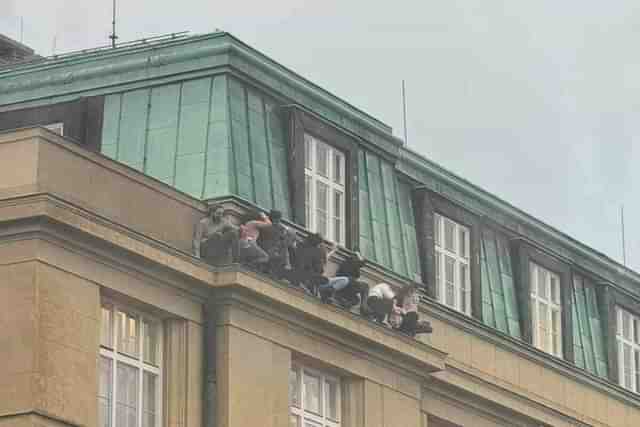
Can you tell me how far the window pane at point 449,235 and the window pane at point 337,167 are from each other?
4720mm

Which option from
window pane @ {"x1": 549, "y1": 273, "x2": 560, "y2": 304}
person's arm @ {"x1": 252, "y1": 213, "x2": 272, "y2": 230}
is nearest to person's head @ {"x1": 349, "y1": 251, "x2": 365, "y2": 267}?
person's arm @ {"x1": 252, "y1": 213, "x2": 272, "y2": 230}

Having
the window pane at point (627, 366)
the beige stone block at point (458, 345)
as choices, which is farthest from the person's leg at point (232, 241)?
the window pane at point (627, 366)

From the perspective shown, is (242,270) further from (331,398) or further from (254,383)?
(331,398)

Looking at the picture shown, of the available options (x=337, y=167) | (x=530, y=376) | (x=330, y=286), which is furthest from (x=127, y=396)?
(x=530, y=376)

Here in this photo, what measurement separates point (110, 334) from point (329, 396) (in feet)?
21.4

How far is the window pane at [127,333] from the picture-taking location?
43909 mm

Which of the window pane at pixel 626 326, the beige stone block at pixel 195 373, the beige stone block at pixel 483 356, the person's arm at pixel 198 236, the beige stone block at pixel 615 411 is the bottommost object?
the beige stone block at pixel 195 373

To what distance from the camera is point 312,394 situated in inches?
1896

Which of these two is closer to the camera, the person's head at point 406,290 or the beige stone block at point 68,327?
the beige stone block at point 68,327

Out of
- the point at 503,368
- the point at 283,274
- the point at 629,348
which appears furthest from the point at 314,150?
the point at 629,348

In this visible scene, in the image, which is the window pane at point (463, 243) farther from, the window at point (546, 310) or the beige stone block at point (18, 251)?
the beige stone block at point (18, 251)

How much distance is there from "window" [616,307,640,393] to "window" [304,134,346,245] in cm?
1300

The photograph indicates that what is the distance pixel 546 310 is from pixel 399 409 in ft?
30.7

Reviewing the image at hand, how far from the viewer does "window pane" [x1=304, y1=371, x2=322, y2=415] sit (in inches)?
1889
